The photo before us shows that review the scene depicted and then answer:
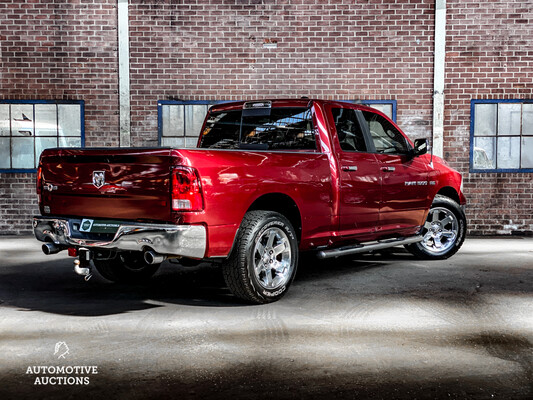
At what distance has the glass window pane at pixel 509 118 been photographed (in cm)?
1116

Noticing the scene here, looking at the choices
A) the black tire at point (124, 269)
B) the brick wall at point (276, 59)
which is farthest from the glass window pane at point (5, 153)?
the black tire at point (124, 269)

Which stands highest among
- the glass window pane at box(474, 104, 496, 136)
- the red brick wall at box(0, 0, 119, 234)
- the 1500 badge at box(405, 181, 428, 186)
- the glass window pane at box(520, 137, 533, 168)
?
the red brick wall at box(0, 0, 119, 234)

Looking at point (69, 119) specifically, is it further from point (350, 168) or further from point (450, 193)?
point (450, 193)

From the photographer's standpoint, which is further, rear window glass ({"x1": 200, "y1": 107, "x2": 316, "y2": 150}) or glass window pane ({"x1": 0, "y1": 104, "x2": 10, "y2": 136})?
glass window pane ({"x1": 0, "y1": 104, "x2": 10, "y2": 136})

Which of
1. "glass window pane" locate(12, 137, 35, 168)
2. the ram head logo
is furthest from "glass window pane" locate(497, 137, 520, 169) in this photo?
"glass window pane" locate(12, 137, 35, 168)

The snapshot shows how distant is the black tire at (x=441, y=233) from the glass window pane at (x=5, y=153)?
7387 millimetres

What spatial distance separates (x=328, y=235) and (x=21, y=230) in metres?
7.05

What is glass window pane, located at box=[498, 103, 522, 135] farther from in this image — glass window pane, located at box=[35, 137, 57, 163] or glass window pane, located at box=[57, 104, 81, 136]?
glass window pane, located at box=[35, 137, 57, 163]

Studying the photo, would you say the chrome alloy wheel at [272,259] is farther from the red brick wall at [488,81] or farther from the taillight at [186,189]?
the red brick wall at [488,81]

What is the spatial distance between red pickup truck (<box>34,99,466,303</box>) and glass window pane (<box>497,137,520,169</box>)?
4.12m

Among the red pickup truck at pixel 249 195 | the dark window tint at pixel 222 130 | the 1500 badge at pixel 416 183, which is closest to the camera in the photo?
the red pickup truck at pixel 249 195

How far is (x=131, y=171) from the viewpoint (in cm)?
496

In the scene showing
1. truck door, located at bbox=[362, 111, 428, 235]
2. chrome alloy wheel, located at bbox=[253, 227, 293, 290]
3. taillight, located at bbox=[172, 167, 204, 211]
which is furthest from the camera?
truck door, located at bbox=[362, 111, 428, 235]

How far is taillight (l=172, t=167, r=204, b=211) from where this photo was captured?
471cm
